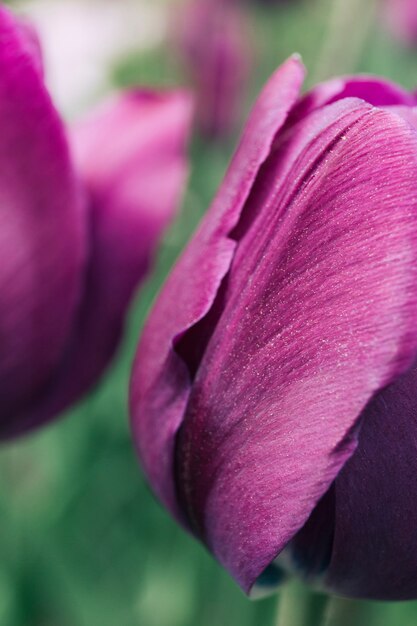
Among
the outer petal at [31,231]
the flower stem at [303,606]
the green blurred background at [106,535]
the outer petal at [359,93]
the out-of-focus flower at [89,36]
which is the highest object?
the outer petal at [359,93]

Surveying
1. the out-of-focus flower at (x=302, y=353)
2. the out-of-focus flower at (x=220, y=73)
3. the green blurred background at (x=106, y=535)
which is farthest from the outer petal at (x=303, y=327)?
the out-of-focus flower at (x=220, y=73)

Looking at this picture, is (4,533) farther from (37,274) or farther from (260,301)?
(260,301)

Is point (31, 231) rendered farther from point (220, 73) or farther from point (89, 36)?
point (89, 36)

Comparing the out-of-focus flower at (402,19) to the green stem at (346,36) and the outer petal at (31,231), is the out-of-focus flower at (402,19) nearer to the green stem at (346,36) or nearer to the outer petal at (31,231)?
the green stem at (346,36)

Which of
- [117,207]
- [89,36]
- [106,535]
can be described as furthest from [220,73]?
[117,207]

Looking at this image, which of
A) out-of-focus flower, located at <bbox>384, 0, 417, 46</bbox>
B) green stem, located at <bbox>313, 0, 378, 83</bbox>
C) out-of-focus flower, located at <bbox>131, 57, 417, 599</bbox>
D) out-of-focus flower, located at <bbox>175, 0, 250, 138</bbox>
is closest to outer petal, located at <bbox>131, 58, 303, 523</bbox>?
out-of-focus flower, located at <bbox>131, 57, 417, 599</bbox>

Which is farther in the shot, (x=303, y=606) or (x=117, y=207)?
(x=117, y=207)

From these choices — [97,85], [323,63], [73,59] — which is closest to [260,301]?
[323,63]
